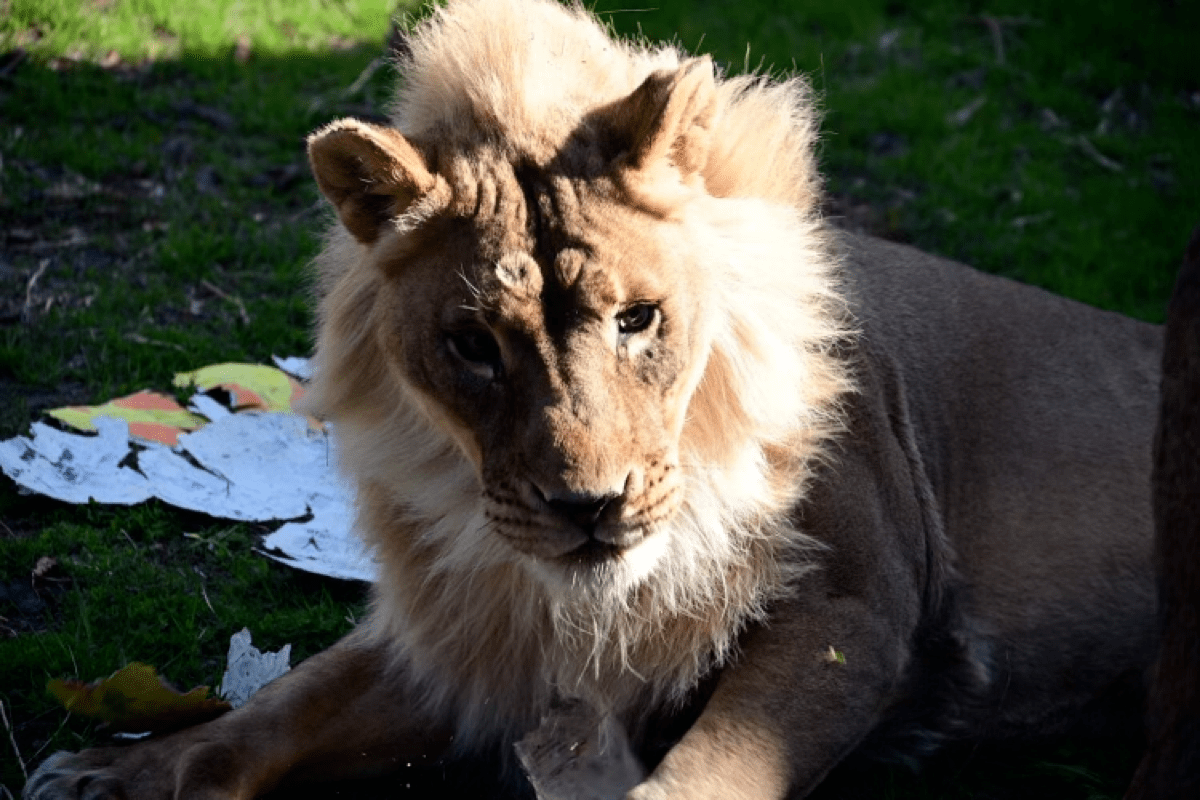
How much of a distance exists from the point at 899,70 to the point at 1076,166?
4.01 ft

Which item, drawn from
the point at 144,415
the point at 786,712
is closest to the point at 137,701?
the point at 786,712

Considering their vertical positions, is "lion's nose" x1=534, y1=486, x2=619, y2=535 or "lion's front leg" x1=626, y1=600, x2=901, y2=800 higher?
"lion's nose" x1=534, y1=486, x2=619, y2=535

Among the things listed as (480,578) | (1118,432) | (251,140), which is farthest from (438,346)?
(251,140)

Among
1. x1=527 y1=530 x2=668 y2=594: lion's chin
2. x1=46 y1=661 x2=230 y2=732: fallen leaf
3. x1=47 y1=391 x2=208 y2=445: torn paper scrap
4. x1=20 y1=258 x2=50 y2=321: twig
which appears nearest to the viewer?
x1=527 y1=530 x2=668 y2=594: lion's chin

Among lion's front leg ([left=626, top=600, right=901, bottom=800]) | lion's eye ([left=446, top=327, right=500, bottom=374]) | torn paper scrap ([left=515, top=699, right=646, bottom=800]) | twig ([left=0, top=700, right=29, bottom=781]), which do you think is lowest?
twig ([left=0, top=700, right=29, bottom=781])

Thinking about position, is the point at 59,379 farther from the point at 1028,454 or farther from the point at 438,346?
the point at 1028,454

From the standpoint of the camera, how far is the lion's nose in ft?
9.22

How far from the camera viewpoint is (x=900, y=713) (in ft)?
12.3

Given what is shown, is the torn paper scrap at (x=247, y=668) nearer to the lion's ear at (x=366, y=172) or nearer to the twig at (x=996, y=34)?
the lion's ear at (x=366, y=172)

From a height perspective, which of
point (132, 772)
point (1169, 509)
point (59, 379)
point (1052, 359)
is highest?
point (1169, 509)

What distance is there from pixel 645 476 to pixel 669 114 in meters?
0.75

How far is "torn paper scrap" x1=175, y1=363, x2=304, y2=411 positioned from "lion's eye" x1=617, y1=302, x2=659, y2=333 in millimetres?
2651

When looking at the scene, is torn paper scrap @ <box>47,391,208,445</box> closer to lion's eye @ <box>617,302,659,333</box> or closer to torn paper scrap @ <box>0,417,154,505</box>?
torn paper scrap @ <box>0,417,154,505</box>

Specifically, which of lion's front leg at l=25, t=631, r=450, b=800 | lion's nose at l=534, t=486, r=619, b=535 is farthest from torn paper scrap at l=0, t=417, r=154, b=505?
lion's nose at l=534, t=486, r=619, b=535
